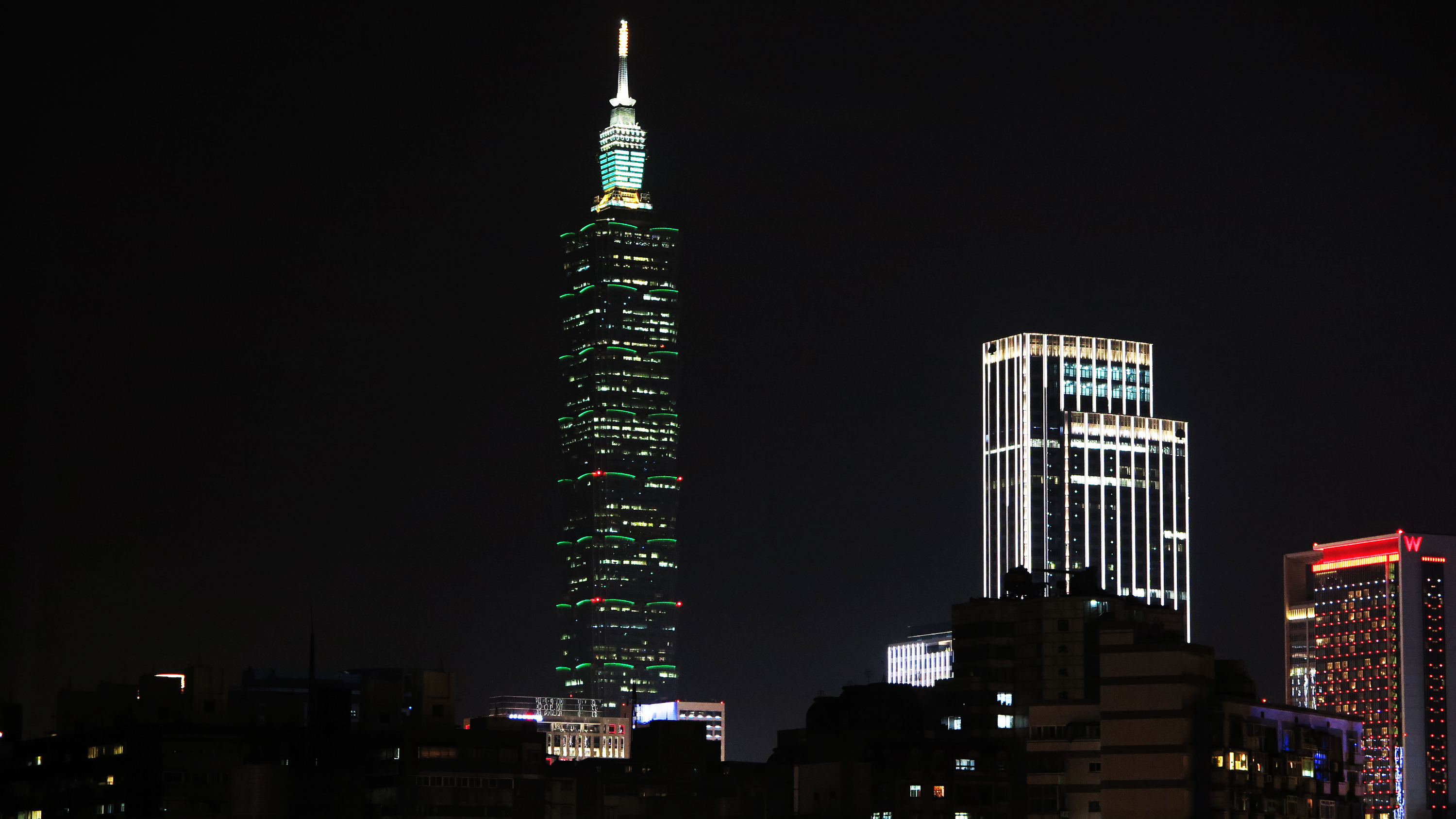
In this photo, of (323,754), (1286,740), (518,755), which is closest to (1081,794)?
(1286,740)

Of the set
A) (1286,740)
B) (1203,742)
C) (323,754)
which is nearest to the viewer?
(1203,742)

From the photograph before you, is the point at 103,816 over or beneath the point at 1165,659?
beneath

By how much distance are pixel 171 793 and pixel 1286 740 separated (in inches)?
3495

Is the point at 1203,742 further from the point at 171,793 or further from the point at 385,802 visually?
the point at 171,793

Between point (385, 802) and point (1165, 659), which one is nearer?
point (1165, 659)

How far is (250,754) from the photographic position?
19988 cm

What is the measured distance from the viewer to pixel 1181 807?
170 metres

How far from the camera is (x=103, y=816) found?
199875 mm

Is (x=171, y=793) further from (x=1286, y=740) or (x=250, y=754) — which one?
(x=1286, y=740)

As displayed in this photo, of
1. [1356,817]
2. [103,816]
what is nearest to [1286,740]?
[1356,817]

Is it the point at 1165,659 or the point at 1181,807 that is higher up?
the point at 1165,659

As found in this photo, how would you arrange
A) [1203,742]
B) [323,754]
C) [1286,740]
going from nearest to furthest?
1. [1203,742]
2. [1286,740]
3. [323,754]

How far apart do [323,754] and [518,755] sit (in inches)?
664

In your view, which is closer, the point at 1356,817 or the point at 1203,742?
the point at 1203,742
